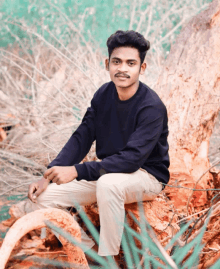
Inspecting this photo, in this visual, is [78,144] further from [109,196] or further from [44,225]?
[44,225]

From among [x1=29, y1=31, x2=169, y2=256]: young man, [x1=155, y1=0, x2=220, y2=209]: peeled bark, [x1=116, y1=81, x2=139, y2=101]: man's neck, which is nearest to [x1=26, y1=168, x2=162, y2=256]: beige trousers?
[x1=29, y1=31, x2=169, y2=256]: young man

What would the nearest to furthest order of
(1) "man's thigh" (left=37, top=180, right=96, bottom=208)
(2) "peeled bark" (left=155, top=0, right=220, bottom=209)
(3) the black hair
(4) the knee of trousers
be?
(4) the knee of trousers → (3) the black hair → (1) "man's thigh" (left=37, top=180, right=96, bottom=208) → (2) "peeled bark" (left=155, top=0, right=220, bottom=209)

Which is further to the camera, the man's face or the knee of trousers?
the man's face

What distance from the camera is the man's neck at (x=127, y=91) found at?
2484 millimetres

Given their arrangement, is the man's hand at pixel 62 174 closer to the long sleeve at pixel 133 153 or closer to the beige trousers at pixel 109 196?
the long sleeve at pixel 133 153

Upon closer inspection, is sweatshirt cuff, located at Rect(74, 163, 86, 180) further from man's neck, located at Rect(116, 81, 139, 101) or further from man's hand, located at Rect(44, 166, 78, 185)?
man's neck, located at Rect(116, 81, 139, 101)

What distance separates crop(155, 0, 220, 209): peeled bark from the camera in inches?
126

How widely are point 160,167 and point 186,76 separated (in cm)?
132

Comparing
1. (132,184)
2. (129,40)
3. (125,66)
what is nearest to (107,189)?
(132,184)

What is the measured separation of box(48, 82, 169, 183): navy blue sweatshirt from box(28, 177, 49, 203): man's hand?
5.1 inches

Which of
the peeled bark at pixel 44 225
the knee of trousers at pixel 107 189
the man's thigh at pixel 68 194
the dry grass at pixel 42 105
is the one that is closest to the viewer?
the peeled bark at pixel 44 225

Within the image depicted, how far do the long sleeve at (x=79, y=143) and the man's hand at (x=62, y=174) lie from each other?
0.79 ft

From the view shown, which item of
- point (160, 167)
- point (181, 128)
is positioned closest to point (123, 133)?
point (160, 167)

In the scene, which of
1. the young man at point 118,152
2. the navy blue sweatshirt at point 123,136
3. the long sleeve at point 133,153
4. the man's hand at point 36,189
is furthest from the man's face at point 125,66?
the man's hand at point 36,189
